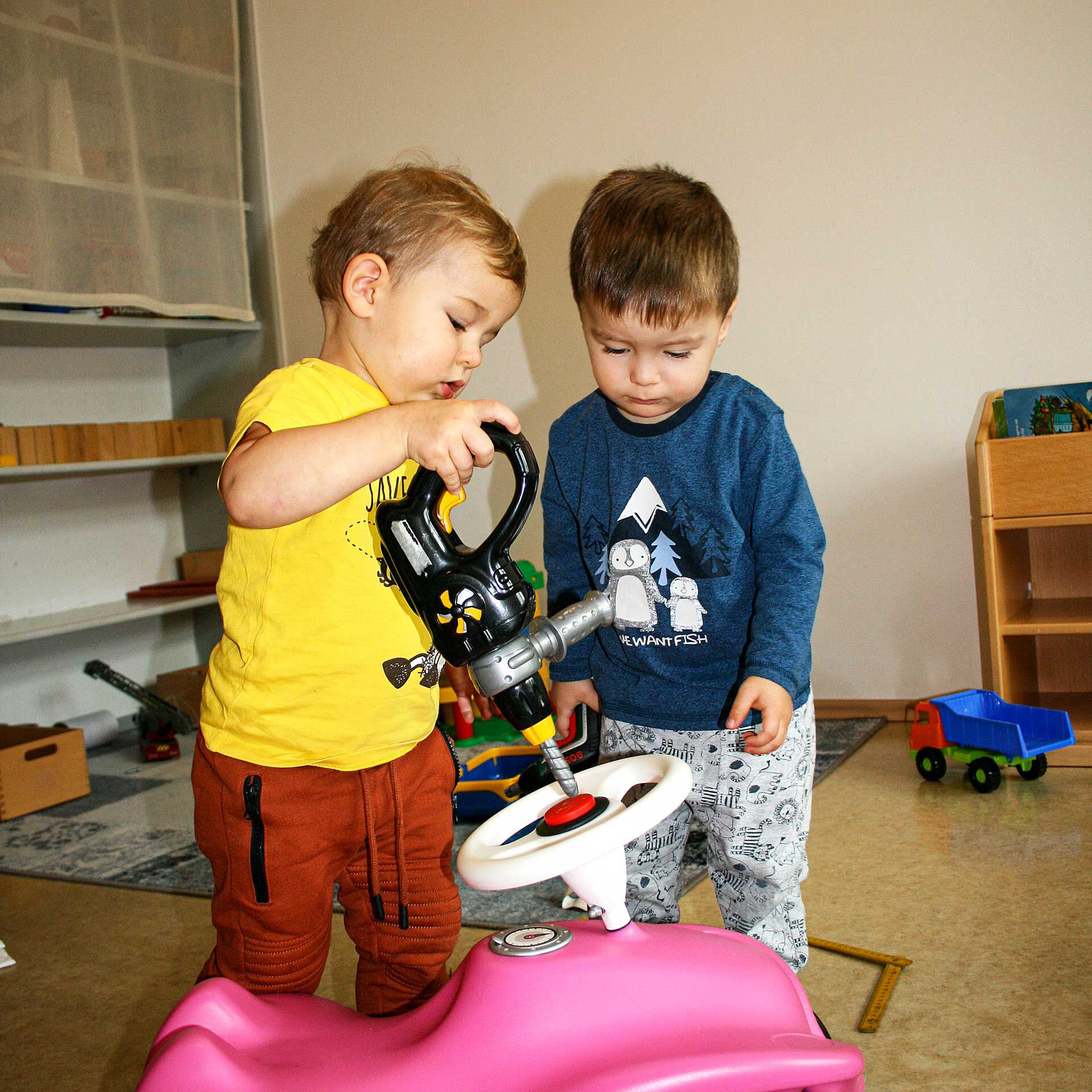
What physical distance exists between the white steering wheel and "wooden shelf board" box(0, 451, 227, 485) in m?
1.99

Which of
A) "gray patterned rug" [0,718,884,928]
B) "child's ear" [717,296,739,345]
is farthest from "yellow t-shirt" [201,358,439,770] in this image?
"gray patterned rug" [0,718,884,928]

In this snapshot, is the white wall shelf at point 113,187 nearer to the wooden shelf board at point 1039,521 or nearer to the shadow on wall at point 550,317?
the shadow on wall at point 550,317

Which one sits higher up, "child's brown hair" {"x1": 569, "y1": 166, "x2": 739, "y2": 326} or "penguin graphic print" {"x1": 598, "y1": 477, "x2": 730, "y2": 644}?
"child's brown hair" {"x1": 569, "y1": 166, "x2": 739, "y2": 326}

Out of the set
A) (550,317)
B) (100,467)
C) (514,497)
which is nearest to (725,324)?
(514,497)

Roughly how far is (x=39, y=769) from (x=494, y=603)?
2.00m

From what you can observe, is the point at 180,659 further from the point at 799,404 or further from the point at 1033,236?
the point at 1033,236

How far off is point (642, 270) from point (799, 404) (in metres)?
1.64

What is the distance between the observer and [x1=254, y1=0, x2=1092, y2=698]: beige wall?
7.48ft

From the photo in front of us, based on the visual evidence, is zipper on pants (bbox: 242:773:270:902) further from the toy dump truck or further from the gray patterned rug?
the toy dump truck

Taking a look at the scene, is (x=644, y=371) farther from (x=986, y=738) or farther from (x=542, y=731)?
(x=986, y=738)

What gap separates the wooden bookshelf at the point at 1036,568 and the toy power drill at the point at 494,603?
1.61 meters

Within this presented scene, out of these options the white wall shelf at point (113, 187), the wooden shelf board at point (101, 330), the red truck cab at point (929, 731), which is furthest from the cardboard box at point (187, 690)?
the red truck cab at point (929, 731)

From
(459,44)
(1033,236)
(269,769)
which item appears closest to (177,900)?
(269,769)

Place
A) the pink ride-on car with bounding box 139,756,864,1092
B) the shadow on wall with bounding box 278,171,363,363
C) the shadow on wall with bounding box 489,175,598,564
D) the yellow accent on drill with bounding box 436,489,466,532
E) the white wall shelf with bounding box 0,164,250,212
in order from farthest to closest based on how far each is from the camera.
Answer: the shadow on wall with bounding box 278,171,363,363 → the shadow on wall with bounding box 489,175,598,564 → the white wall shelf with bounding box 0,164,250,212 → the yellow accent on drill with bounding box 436,489,466,532 → the pink ride-on car with bounding box 139,756,864,1092
